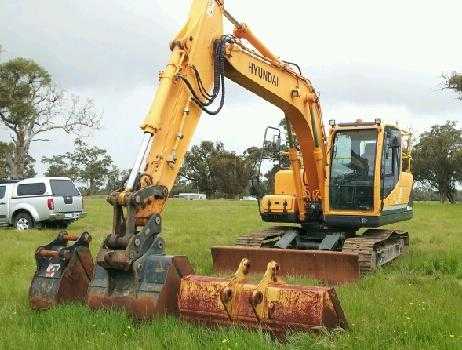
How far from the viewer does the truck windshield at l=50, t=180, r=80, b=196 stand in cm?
2129

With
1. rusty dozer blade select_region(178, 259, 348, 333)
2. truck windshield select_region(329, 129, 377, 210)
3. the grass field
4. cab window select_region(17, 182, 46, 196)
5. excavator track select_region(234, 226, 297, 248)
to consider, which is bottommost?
the grass field

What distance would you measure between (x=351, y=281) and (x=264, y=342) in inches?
178

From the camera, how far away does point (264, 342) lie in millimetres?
5543

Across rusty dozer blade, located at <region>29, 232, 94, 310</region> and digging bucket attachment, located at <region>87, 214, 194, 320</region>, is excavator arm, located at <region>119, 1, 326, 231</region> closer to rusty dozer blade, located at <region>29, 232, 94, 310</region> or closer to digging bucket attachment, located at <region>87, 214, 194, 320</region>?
digging bucket attachment, located at <region>87, 214, 194, 320</region>

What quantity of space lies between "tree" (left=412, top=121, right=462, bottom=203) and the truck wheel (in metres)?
47.8

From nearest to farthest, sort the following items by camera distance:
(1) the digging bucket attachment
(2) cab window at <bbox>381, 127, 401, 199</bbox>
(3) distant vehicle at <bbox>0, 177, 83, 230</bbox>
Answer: (1) the digging bucket attachment → (2) cab window at <bbox>381, 127, 401, 199</bbox> → (3) distant vehicle at <bbox>0, 177, 83, 230</bbox>

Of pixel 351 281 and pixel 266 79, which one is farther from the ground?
pixel 266 79

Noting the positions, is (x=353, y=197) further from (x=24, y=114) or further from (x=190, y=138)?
(x=24, y=114)

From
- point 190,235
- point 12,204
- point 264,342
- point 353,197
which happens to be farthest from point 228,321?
point 12,204

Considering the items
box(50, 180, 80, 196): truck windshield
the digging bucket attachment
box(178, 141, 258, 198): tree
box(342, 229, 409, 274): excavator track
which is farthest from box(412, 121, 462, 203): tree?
the digging bucket attachment

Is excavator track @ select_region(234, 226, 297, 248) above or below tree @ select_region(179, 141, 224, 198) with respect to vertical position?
below

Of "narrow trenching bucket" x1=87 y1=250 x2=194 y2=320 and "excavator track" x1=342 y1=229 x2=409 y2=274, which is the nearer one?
"narrow trenching bucket" x1=87 y1=250 x2=194 y2=320

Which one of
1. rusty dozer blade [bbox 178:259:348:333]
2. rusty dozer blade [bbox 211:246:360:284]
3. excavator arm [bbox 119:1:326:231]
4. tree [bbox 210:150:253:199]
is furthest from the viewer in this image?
tree [bbox 210:150:253:199]

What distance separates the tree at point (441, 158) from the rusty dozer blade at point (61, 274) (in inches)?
2241
